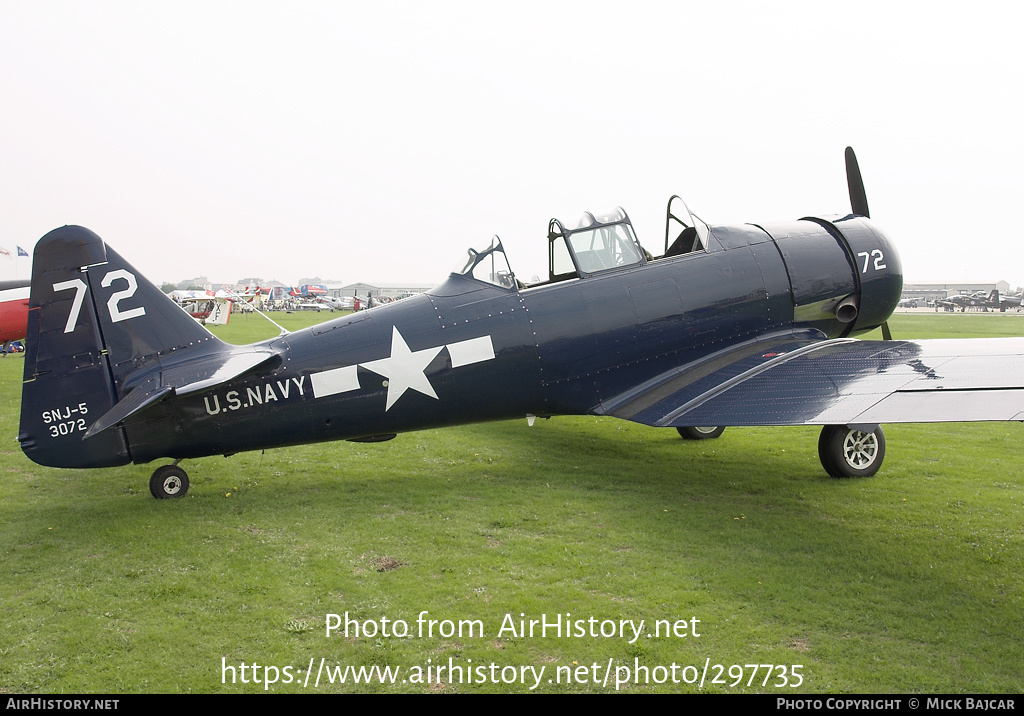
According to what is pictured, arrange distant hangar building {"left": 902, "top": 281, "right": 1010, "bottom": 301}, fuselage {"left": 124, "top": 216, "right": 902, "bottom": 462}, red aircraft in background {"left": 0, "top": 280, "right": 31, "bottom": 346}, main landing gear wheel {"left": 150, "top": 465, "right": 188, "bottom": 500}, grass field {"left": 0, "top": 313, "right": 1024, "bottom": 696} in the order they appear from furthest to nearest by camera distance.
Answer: distant hangar building {"left": 902, "top": 281, "right": 1010, "bottom": 301}, red aircraft in background {"left": 0, "top": 280, "right": 31, "bottom": 346}, main landing gear wheel {"left": 150, "top": 465, "right": 188, "bottom": 500}, fuselage {"left": 124, "top": 216, "right": 902, "bottom": 462}, grass field {"left": 0, "top": 313, "right": 1024, "bottom": 696}

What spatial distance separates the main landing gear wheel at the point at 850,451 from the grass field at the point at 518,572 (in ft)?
0.40

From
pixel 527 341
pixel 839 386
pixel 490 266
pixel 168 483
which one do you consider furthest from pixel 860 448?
pixel 168 483

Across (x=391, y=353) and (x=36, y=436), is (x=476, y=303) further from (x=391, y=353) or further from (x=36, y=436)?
(x=36, y=436)

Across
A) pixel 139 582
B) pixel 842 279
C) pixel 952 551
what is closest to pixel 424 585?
pixel 139 582

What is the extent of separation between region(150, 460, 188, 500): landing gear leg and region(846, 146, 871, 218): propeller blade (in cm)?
841

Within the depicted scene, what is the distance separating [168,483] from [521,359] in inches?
130

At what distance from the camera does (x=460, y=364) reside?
20.5 ft

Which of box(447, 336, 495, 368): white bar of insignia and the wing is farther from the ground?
box(447, 336, 495, 368): white bar of insignia

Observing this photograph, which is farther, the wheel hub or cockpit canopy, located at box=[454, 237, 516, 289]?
cockpit canopy, located at box=[454, 237, 516, 289]

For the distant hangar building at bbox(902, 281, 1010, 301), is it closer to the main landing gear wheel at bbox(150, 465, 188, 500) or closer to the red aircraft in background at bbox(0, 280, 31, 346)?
the red aircraft in background at bbox(0, 280, 31, 346)

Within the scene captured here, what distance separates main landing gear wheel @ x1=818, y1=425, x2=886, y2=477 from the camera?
6.48 meters

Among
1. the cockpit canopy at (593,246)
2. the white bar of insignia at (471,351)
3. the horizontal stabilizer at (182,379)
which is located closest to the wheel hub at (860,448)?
the cockpit canopy at (593,246)

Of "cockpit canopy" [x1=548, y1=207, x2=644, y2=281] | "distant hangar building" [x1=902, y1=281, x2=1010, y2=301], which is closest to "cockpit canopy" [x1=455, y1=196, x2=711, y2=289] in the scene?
"cockpit canopy" [x1=548, y1=207, x2=644, y2=281]
